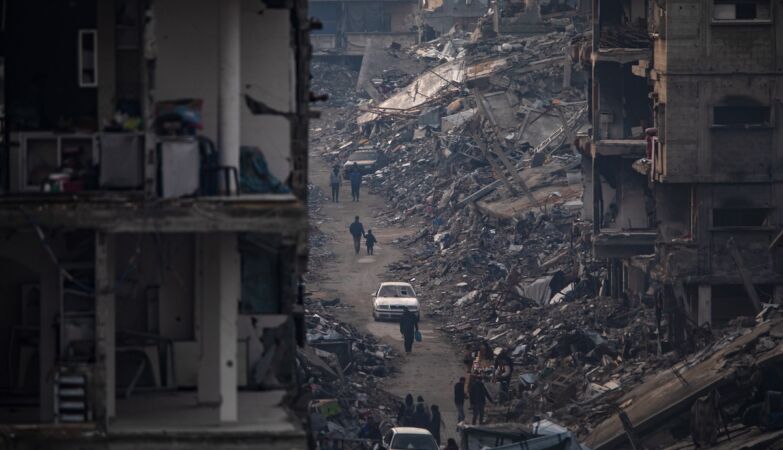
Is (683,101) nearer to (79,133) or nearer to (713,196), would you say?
(713,196)

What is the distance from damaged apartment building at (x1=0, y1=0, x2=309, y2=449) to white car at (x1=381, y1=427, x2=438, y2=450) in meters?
11.9

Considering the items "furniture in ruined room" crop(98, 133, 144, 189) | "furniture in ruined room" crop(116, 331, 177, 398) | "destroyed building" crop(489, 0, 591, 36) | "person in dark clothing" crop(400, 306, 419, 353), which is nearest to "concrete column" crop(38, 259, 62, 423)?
"furniture in ruined room" crop(116, 331, 177, 398)

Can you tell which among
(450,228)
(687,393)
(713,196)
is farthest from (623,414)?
(450,228)

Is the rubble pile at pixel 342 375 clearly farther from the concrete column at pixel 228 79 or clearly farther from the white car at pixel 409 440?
the concrete column at pixel 228 79

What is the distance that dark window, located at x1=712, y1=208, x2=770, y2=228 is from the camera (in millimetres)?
41438

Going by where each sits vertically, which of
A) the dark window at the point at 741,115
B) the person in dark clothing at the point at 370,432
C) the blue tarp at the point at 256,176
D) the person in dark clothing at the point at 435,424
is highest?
the dark window at the point at 741,115

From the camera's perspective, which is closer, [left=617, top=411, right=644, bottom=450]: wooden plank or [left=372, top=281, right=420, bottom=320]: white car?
[left=617, top=411, right=644, bottom=450]: wooden plank

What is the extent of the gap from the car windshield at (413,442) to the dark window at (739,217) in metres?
12.4

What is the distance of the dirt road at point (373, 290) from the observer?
4041 cm

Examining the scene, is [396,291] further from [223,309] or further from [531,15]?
[531,15]

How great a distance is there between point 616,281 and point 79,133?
30441 millimetres

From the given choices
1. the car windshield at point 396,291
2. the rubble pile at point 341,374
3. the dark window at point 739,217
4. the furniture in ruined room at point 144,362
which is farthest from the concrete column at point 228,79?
the car windshield at point 396,291

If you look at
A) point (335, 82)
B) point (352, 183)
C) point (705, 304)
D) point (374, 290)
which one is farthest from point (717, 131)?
point (335, 82)

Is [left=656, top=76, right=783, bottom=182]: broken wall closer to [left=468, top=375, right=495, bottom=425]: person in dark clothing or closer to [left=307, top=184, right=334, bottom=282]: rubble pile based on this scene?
[left=468, top=375, right=495, bottom=425]: person in dark clothing
